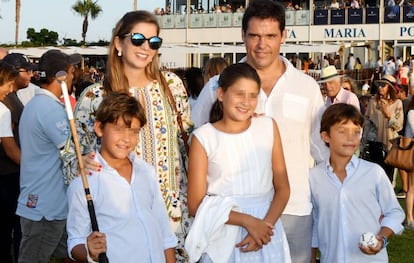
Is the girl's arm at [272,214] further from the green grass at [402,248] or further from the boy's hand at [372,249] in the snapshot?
the green grass at [402,248]

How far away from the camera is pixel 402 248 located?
853 cm

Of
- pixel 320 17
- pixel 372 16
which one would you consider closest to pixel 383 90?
pixel 372 16

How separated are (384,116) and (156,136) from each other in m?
8.38

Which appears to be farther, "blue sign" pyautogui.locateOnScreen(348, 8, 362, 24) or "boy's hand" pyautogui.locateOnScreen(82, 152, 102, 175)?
"blue sign" pyautogui.locateOnScreen(348, 8, 362, 24)

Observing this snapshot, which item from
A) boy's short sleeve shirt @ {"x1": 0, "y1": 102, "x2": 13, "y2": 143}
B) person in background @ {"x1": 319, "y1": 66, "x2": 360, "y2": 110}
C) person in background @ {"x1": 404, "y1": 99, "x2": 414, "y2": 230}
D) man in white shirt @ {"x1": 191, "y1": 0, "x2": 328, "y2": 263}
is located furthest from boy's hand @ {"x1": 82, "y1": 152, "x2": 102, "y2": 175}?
person in background @ {"x1": 404, "y1": 99, "x2": 414, "y2": 230}

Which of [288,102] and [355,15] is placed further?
[355,15]

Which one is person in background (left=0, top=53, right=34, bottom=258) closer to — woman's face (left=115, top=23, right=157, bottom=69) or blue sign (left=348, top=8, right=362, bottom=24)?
woman's face (left=115, top=23, right=157, bottom=69)

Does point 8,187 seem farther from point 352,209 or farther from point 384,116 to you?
point 384,116

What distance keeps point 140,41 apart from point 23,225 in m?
2.24

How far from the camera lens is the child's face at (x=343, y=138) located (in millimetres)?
4512

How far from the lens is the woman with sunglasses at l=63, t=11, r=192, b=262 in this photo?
167 inches

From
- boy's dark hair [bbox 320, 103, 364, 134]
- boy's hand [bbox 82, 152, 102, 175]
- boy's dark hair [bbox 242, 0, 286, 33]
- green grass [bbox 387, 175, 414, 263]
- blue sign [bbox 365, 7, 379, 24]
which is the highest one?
blue sign [bbox 365, 7, 379, 24]

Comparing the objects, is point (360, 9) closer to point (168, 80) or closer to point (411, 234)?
point (411, 234)

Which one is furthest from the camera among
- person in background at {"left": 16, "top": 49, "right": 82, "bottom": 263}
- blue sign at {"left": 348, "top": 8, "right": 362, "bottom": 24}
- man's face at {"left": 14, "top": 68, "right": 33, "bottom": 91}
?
blue sign at {"left": 348, "top": 8, "right": 362, "bottom": 24}
